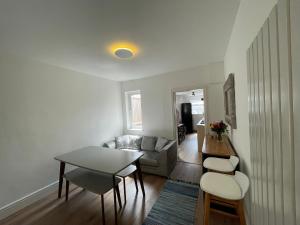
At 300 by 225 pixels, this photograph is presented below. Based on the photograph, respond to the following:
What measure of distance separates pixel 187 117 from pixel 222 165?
6.04 meters

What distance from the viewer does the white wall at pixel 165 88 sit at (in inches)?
122

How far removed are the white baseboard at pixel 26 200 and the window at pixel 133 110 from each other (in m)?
2.53

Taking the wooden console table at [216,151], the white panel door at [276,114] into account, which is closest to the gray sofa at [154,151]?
the wooden console table at [216,151]

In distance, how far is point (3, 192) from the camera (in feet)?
6.42

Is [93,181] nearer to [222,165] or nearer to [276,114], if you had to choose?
[222,165]

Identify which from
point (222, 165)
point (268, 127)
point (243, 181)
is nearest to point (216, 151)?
point (222, 165)

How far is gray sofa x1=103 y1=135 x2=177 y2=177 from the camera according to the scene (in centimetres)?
282

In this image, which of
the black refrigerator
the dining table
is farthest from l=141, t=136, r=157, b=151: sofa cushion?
the black refrigerator

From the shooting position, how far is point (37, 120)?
7.76 ft

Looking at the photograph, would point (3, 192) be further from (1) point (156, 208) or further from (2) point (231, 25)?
(2) point (231, 25)

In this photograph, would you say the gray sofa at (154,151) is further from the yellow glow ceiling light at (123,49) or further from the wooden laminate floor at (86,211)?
the yellow glow ceiling light at (123,49)

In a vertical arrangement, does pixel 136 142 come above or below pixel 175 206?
above

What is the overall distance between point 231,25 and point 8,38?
9.74 feet

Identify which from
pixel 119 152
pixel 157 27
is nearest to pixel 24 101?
pixel 119 152
